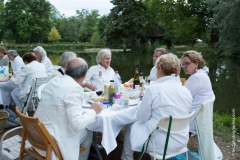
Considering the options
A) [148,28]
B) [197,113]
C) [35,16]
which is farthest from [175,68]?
[35,16]

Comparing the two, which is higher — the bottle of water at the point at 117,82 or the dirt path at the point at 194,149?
the bottle of water at the point at 117,82

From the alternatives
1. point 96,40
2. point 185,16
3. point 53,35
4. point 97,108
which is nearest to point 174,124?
point 97,108

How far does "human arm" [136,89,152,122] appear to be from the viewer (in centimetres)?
224

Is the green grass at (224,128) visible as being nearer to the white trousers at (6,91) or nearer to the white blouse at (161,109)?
the white blouse at (161,109)

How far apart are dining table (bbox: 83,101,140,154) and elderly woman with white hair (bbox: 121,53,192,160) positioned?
16 cm

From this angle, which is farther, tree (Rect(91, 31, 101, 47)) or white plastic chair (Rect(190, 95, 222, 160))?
tree (Rect(91, 31, 101, 47))

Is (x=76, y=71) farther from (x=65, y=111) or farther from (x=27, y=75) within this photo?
(x=27, y=75)

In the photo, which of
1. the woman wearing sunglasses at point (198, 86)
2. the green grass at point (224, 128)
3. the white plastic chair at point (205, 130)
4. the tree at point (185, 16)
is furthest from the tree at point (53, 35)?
the white plastic chair at point (205, 130)

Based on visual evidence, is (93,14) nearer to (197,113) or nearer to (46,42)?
(46,42)

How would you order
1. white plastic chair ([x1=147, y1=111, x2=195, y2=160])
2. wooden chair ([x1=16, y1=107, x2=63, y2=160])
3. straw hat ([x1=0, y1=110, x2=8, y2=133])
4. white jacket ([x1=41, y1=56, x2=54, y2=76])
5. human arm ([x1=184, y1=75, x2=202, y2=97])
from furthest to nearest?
1. white jacket ([x1=41, y1=56, x2=54, y2=76])
2. straw hat ([x1=0, y1=110, x2=8, y2=133])
3. human arm ([x1=184, y1=75, x2=202, y2=97])
4. white plastic chair ([x1=147, y1=111, x2=195, y2=160])
5. wooden chair ([x1=16, y1=107, x2=63, y2=160])

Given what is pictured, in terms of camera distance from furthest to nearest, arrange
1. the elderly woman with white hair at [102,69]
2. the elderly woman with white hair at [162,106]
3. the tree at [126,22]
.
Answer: the tree at [126,22], the elderly woman with white hair at [102,69], the elderly woman with white hair at [162,106]

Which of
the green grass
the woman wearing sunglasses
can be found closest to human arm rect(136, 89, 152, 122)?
the woman wearing sunglasses

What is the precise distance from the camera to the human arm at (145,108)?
7.34 feet

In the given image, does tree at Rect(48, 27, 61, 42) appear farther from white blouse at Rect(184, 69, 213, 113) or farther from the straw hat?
white blouse at Rect(184, 69, 213, 113)
